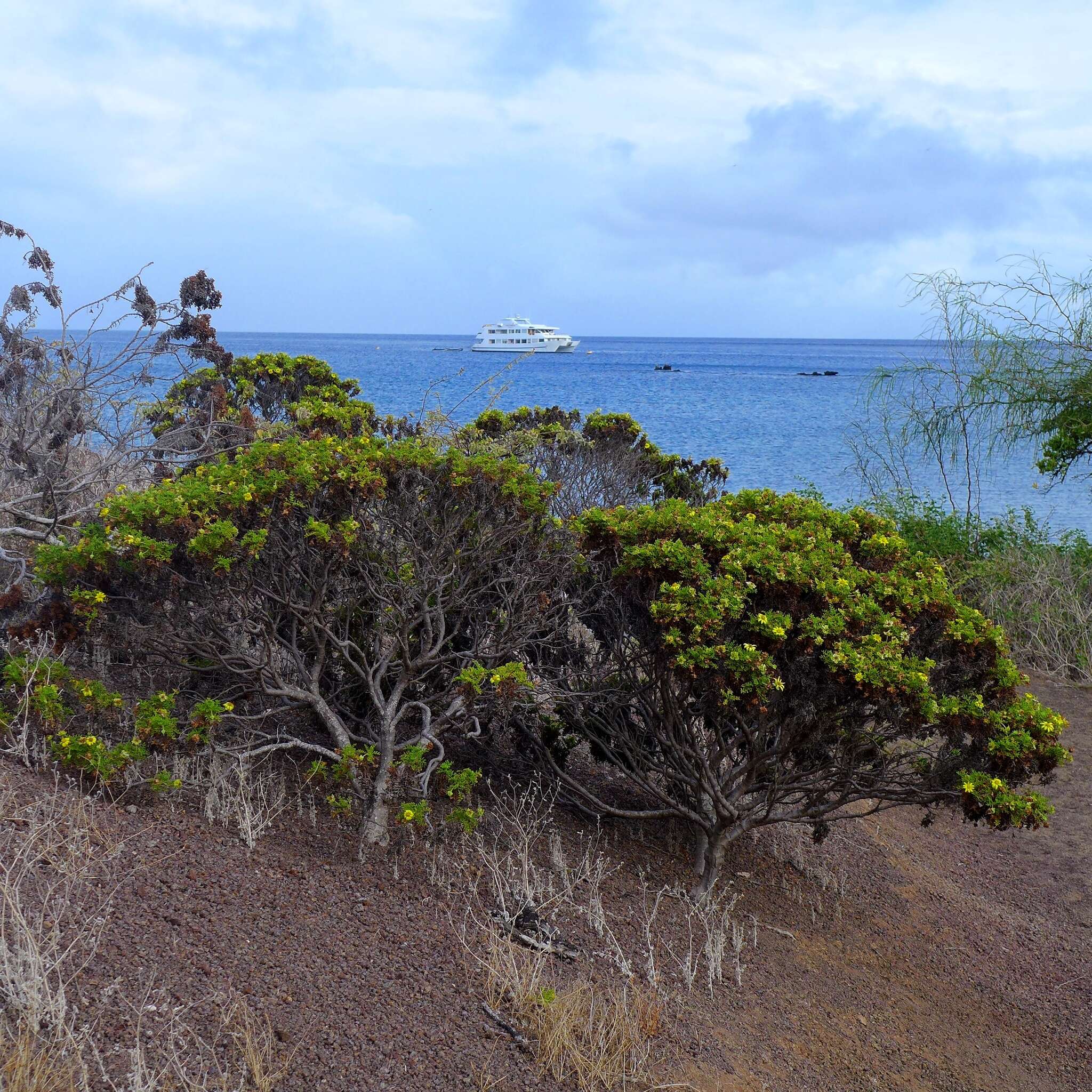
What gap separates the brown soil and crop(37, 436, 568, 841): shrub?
0.54 metres

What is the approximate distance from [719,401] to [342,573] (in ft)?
188

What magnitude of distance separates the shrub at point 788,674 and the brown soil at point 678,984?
642mm

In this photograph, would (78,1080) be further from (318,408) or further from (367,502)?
(318,408)

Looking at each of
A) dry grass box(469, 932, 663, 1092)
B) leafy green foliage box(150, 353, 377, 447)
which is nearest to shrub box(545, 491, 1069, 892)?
dry grass box(469, 932, 663, 1092)

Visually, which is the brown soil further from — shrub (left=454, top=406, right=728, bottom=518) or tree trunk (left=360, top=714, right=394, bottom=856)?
shrub (left=454, top=406, right=728, bottom=518)

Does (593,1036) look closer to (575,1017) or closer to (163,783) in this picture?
(575,1017)

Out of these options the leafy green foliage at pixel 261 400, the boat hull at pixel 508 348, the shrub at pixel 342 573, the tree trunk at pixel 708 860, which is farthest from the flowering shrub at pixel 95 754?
the boat hull at pixel 508 348

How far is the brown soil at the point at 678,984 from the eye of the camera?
3.25m

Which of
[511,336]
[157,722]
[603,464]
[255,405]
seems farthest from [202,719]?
[511,336]

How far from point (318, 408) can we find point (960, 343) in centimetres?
A: 865

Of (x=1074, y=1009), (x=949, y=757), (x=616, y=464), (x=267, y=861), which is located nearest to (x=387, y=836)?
(x=267, y=861)

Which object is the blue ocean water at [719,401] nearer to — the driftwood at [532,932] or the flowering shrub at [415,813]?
the flowering shrub at [415,813]

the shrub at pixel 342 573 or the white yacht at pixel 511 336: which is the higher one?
the white yacht at pixel 511 336

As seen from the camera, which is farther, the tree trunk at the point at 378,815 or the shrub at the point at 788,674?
the tree trunk at the point at 378,815
